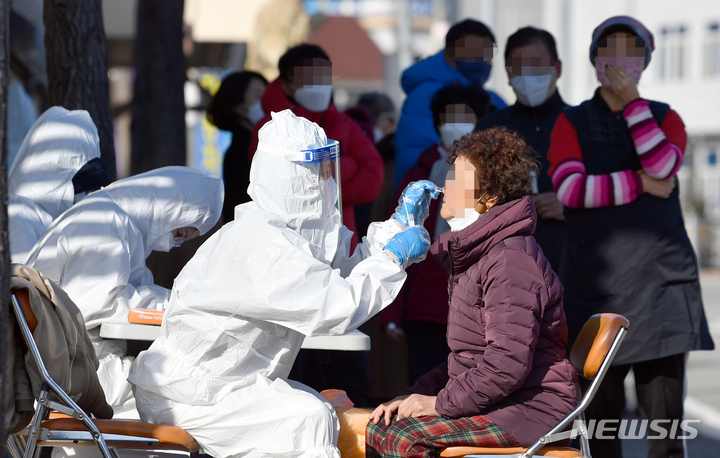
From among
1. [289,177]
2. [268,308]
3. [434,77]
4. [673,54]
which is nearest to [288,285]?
[268,308]

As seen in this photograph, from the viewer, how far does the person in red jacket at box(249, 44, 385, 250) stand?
13.8ft

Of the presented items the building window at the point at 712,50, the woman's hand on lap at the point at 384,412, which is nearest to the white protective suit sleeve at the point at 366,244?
the woman's hand on lap at the point at 384,412

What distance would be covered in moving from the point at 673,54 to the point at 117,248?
2681cm

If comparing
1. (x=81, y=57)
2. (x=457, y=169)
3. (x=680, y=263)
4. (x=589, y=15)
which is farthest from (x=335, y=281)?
(x=589, y=15)

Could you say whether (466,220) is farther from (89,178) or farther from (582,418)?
(89,178)

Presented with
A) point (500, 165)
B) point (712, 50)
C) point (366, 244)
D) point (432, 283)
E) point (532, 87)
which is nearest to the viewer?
point (500, 165)

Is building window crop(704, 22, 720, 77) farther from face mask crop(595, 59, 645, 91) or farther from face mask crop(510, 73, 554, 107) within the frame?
face mask crop(595, 59, 645, 91)

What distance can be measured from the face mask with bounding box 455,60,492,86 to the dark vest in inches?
46.0

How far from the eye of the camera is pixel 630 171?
345cm

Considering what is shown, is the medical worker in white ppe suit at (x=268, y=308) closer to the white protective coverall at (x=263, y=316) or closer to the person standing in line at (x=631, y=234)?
the white protective coverall at (x=263, y=316)

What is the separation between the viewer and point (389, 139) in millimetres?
5695

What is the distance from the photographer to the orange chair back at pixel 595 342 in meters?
2.54

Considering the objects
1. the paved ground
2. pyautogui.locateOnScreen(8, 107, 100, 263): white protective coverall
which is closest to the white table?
pyautogui.locateOnScreen(8, 107, 100, 263): white protective coverall

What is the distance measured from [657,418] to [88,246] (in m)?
2.48
